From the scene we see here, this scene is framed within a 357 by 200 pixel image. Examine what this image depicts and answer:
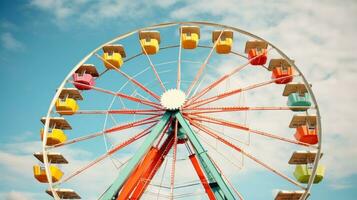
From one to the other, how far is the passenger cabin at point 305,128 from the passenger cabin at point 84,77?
7564mm

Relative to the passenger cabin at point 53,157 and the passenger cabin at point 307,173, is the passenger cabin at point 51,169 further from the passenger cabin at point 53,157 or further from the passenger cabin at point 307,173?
the passenger cabin at point 307,173

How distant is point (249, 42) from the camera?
1656cm

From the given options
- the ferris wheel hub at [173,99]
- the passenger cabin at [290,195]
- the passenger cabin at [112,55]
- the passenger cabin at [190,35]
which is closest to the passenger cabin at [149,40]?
the passenger cabin at [112,55]

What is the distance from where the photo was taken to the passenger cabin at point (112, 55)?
55.0 feet

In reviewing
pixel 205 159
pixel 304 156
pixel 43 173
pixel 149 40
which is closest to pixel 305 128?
pixel 304 156

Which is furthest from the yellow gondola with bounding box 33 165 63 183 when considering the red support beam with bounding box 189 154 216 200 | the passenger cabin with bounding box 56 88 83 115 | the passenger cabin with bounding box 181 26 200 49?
the passenger cabin with bounding box 181 26 200 49

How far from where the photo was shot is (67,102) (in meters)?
15.7

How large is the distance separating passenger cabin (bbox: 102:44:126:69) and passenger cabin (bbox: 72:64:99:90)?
1.96 ft

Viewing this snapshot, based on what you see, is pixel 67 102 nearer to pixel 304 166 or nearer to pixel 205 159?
pixel 205 159

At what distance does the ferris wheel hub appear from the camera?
1456cm

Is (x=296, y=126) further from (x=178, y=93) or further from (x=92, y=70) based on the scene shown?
(x=92, y=70)

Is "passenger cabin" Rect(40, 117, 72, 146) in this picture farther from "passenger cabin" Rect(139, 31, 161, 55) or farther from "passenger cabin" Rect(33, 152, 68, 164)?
"passenger cabin" Rect(139, 31, 161, 55)

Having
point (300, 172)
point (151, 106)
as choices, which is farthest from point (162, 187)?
point (300, 172)

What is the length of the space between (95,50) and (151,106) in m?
3.18
